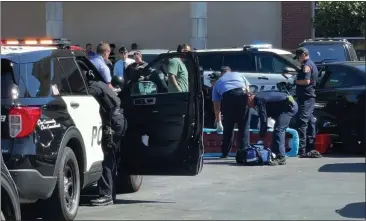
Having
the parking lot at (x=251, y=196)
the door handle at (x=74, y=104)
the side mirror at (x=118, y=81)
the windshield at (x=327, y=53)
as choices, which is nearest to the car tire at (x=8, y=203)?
the door handle at (x=74, y=104)

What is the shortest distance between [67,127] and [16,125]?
2.46ft

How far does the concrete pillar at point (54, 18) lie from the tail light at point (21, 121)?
19.9m

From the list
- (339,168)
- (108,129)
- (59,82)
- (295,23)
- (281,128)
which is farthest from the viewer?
(295,23)

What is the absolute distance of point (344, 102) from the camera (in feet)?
42.9

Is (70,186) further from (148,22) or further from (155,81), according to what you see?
(148,22)

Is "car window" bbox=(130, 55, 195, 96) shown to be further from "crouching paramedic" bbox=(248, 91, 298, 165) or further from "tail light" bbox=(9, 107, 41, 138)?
"crouching paramedic" bbox=(248, 91, 298, 165)

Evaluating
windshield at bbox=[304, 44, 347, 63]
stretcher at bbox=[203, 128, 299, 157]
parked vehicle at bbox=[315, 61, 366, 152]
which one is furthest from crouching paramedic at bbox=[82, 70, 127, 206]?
windshield at bbox=[304, 44, 347, 63]

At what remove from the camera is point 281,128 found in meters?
12.0

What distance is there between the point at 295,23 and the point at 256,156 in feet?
48.3

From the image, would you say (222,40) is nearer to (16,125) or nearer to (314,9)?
(314,9)

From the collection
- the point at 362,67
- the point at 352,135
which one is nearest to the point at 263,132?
the point at 352,135

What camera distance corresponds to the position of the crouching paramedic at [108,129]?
845 centimetres

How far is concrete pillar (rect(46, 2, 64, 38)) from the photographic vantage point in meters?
26.2

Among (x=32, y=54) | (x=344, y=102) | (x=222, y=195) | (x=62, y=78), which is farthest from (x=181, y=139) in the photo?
(x=344, y=102)
